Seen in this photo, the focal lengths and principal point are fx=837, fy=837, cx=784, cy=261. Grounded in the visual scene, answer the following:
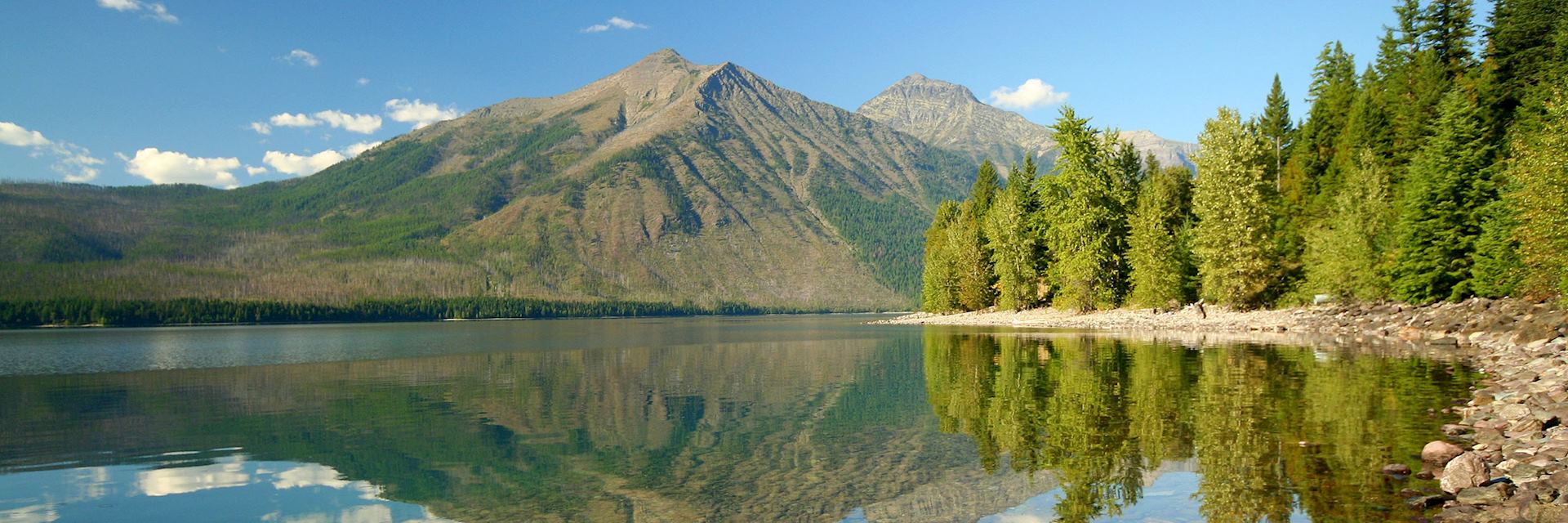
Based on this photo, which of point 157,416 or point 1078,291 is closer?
point 157,416

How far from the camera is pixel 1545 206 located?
3916 cm

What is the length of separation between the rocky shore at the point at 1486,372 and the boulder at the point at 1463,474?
0.01 metres

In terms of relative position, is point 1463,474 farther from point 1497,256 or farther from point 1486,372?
point 1497,256

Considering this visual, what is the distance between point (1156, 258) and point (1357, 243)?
15183 millimetres

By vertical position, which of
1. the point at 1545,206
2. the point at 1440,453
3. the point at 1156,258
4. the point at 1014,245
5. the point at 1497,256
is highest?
the point at 1014,245

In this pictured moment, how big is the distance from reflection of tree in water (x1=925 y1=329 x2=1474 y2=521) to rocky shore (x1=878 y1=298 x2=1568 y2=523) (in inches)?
32.2

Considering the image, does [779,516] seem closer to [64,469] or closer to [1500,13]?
[64,469]

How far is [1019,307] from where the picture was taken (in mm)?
95000

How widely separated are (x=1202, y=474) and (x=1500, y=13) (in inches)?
2903

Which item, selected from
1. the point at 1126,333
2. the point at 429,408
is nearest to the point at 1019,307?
the point at 1126,333

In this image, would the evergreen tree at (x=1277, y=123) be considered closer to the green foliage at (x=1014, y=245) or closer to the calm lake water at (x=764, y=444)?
the green foliage at (x=1014, y=245)

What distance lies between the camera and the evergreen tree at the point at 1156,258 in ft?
233

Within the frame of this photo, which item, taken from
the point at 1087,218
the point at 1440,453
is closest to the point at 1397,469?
the point at 1440,453

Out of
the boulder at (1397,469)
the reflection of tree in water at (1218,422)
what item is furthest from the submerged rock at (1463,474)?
the boulder at (1397,469)
